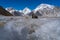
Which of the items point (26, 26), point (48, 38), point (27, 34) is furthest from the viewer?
point (26, 26)

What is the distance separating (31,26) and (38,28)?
31 centimetres

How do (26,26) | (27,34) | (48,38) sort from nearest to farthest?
1. (48,38)
2. (27,34)
3. (26,26)

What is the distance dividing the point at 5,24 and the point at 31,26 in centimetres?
88

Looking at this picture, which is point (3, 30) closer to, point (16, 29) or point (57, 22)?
point (16, 29)

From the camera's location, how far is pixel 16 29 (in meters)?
5.09

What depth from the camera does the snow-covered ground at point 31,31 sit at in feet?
15.4

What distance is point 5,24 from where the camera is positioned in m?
5.54

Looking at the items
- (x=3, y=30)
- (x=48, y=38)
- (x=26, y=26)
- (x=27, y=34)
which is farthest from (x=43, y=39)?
(x=3, y=30)

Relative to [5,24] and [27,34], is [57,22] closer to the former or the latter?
[27,34]

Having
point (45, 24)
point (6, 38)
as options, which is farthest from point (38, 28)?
point (6, 38)

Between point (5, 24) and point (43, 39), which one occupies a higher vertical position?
point (5, 24)

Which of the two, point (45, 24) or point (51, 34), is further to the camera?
point (45, 24)

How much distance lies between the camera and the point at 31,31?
16.3ft

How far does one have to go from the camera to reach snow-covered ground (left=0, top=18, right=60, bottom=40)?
4691 mm
